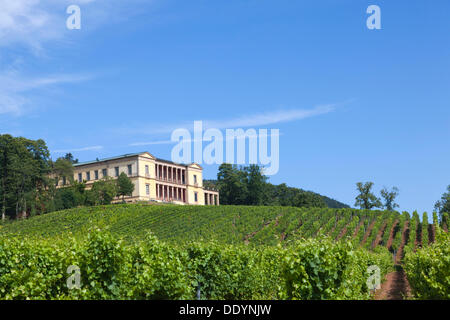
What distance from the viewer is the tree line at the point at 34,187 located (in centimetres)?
7981

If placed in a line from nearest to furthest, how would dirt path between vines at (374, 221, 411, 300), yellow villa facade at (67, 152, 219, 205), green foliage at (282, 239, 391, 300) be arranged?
green foliage at (282, 239, 391, 300)
dirt path between vines at (374, 221, 411, 300)
yellow villa facade at (67, 152, 219, 205)

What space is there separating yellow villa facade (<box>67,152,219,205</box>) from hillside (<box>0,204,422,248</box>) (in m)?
15.9

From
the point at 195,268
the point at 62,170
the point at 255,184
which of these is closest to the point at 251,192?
the point at 255,184

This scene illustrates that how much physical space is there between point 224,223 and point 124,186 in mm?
30213

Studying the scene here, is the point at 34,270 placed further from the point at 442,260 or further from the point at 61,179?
the point at 61,179

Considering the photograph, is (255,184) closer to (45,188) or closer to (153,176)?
(153,176)

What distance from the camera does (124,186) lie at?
86.3 metres

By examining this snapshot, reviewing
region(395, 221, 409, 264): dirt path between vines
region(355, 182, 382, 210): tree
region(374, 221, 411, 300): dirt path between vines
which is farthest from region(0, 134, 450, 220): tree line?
region(374, 221, 411, 300): dirt path between vines

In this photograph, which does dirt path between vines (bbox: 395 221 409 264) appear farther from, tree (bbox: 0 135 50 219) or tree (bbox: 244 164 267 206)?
tree (bbox: 0 135 50 219)

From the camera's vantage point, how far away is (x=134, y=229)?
60031 mm

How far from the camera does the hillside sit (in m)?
54.5

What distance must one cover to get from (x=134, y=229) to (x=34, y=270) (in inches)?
1844

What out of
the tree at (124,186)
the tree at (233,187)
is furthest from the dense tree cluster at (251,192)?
the tree at (124,186)
